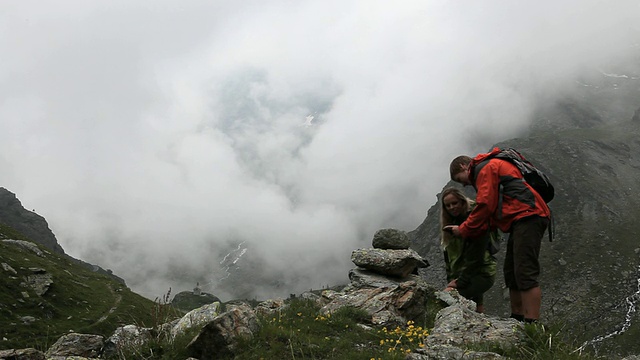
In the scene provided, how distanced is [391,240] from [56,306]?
94273 millimetres

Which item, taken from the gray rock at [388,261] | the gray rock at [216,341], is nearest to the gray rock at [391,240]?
the gray rock at [388,261]

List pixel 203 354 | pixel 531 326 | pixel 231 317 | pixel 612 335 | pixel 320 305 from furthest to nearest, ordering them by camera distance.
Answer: pixel 612 335
pixel 320 305
pixel 231 317
pixel 203 354
pixel 531 326

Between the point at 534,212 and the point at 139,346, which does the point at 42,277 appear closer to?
the point at 139,346

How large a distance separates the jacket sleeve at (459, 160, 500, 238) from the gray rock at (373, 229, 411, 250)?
16594 mm

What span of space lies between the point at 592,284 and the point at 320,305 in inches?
7859

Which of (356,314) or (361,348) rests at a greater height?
(356,314)

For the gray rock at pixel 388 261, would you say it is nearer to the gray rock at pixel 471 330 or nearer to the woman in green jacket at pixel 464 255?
the woman in green jacket at pixel 464 255

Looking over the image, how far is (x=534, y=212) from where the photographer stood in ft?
27.3

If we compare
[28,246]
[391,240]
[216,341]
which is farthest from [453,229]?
[28,246]

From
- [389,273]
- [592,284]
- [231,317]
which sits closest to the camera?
[231,317]

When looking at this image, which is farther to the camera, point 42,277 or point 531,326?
point 42,277

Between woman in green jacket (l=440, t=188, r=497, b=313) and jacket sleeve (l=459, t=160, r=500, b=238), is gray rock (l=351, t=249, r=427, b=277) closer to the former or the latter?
woman in green jacket (l=440, t=188, r=497, b=313)

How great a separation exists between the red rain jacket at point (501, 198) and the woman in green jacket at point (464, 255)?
1.91 meters

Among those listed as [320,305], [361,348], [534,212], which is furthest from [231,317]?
[534,212]
